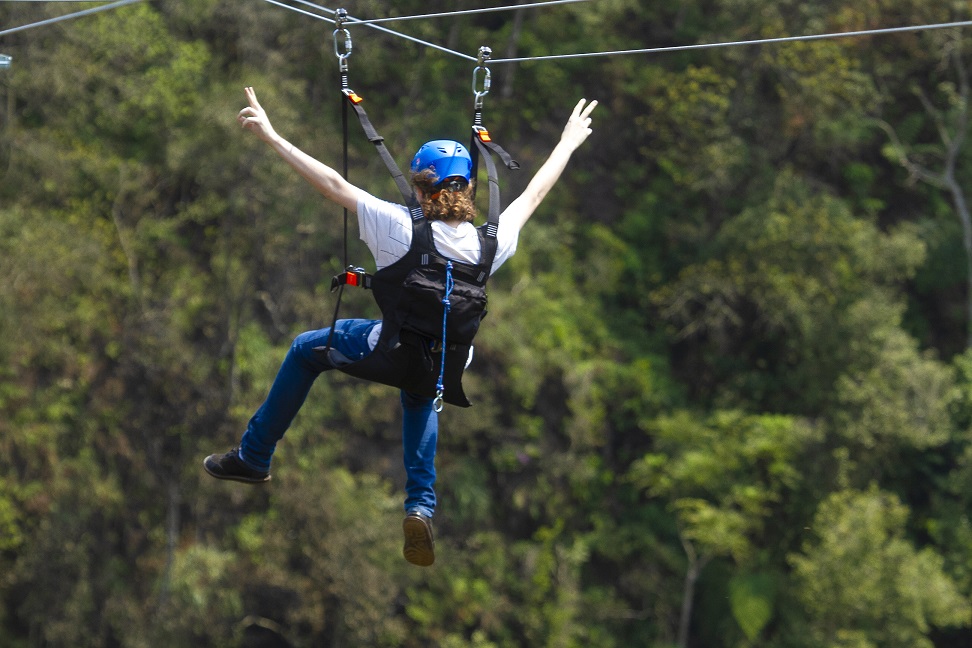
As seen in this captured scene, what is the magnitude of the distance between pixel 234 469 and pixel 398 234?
108cm

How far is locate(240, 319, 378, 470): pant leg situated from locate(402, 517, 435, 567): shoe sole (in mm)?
521

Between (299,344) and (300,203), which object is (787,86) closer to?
(300,203)

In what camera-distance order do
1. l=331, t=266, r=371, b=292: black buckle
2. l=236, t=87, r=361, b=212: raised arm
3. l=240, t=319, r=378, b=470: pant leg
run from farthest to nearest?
l=240, t=319, r=378, b=470: pant leg
l=331, t=266, r=371, b=292: black buckle
l=236, t=87, r=361, b=212: raised arm

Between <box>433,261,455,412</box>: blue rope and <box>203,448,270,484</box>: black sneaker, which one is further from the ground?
<box>433,261,455,412</box>: blue rope

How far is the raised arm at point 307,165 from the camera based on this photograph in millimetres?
3916

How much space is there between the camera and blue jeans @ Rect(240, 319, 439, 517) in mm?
4328

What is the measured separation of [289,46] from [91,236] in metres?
Answer: 3.56

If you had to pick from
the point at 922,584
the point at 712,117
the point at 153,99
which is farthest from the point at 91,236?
the point at 922,584

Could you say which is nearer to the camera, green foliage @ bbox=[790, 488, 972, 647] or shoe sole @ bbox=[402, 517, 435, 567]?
shoe sole @ bbox=[402, 517, 435, 567]

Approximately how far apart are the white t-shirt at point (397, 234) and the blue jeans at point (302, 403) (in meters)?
0.32

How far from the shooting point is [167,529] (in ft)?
55.5

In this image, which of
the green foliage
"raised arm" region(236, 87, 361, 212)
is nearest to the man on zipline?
"raised arm" region(236, 87, 361, 212)

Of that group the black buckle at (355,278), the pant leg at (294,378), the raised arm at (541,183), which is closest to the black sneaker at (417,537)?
the pant leg at (294,378)

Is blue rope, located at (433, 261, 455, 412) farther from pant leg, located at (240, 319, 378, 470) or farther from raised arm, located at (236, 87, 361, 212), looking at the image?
raised arm, located at (236, 87, 361, 212)
